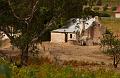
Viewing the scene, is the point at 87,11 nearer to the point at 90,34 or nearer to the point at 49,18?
the point at 49,18

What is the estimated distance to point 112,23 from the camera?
72.3 metres

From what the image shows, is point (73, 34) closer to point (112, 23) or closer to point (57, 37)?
point (57, 37)

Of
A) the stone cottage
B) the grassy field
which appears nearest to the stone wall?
the stone cottage

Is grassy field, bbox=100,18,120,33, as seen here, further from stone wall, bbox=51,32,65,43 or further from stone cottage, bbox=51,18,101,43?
stone wall, bbox=51,32,65,43

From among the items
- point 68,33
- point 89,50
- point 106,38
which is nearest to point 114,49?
point 106,38

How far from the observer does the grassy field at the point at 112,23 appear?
67062 mm

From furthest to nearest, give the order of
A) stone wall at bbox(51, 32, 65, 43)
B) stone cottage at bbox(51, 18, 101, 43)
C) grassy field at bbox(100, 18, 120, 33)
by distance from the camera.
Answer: grassy field at bbox(100, 18, 120, 33) < stone wall at bbox(51, 32, 65, 43) < stone cottage at bbox(51, 18, 101, 43)

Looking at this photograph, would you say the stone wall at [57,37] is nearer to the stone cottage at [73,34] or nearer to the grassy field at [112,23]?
the stone cottage at [73,34]

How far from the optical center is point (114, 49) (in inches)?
1281

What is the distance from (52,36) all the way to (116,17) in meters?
25.9

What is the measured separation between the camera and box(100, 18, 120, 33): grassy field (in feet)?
220

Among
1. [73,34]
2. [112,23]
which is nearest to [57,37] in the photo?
[73,34]

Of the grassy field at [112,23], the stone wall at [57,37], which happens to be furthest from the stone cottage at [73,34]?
the grassy field at [112,23]

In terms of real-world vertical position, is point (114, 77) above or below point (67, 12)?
below
